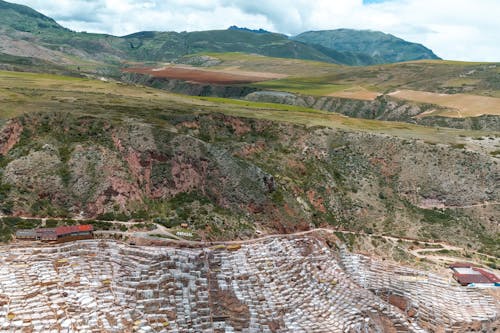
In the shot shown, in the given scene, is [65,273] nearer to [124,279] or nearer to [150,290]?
[124,279]

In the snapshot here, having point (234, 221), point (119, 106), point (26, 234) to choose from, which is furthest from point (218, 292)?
point (119, 106)

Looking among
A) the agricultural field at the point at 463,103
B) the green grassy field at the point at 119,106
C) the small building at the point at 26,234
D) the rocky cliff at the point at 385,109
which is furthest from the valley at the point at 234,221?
the agricultural field at the point at 463,103

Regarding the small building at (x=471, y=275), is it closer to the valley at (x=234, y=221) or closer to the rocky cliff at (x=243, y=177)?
the valley at (x=234, y=221)

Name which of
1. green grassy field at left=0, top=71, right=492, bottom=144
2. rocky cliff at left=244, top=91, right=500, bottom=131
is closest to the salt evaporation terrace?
green grassy field at left=0, top=71, right=492, bottom=144

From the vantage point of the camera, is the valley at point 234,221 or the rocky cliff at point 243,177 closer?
the valley at point 234,221

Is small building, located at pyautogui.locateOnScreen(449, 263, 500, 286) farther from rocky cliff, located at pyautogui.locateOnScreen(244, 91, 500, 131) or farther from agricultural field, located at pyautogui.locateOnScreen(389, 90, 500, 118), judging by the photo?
agricultural field, located at pyautogui.locateOnScreen(389, 90, 500, 118)

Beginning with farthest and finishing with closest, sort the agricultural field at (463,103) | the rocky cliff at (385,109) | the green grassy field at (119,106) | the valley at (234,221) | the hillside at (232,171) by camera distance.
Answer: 1. the agricultural field at (463,103)
2. the rocky cliff at (385,109)
3. the green grassy field at (119,106)
4. the hillside at (232,171)
5. the valley at (234,221)

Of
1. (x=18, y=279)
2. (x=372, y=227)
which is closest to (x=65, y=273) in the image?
(x=18, y=279)
